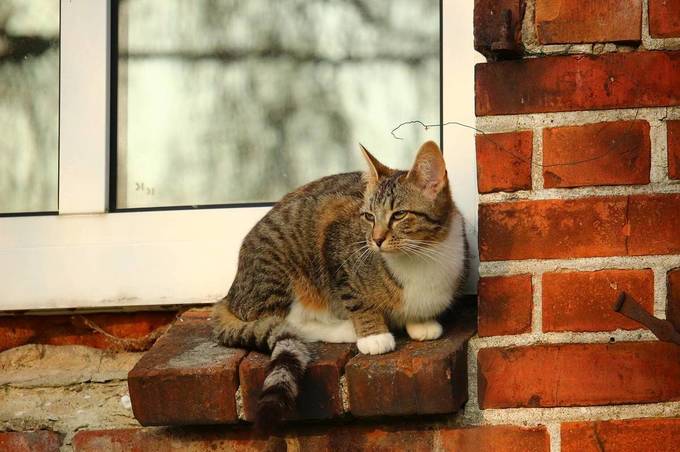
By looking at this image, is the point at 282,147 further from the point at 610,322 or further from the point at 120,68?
the point at 610,322

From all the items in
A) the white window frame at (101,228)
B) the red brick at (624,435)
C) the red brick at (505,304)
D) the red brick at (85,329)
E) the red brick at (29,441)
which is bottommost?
the red brick at (29,441)

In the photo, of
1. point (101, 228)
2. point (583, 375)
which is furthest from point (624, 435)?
point (101, 228)

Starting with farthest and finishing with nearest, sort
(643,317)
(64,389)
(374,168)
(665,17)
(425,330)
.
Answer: (374,168) < (64,389) < (425,330) < (665,17) < (643,317)

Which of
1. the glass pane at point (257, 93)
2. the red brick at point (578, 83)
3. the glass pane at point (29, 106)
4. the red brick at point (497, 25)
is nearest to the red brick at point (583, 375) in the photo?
the red brick at point (578, 83)

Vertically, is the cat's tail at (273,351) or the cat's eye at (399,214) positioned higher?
the cat's eye at (399,214)

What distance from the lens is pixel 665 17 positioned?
1.88 m

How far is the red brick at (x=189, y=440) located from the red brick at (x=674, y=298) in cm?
83

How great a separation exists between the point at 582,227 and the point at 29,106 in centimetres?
161

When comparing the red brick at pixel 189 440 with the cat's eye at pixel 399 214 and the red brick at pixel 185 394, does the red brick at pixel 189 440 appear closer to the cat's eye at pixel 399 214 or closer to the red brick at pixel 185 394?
the red brick at pixel 185 394

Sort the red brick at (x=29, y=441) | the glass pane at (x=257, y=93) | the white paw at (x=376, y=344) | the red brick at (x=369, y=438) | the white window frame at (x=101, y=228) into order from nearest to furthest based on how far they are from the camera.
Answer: the red brick at (x=369, y=438), the white paw at (x=376, y=344), the red brick at (x=29, y=441), the white window frame at (x=101, y=228), the glass pane at (x=257, y=93)

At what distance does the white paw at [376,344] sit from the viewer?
2.09 metres

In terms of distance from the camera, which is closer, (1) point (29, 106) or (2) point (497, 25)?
(2) point (497, 25)

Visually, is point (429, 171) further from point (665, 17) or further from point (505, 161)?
point (665, 17)

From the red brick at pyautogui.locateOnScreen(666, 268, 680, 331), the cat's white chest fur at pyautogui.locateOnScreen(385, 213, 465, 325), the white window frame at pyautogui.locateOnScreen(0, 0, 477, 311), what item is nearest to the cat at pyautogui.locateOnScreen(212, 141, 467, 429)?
the cat's white chest fur at pyautogui.locateOnScreen(385, 213, 465, 325)
